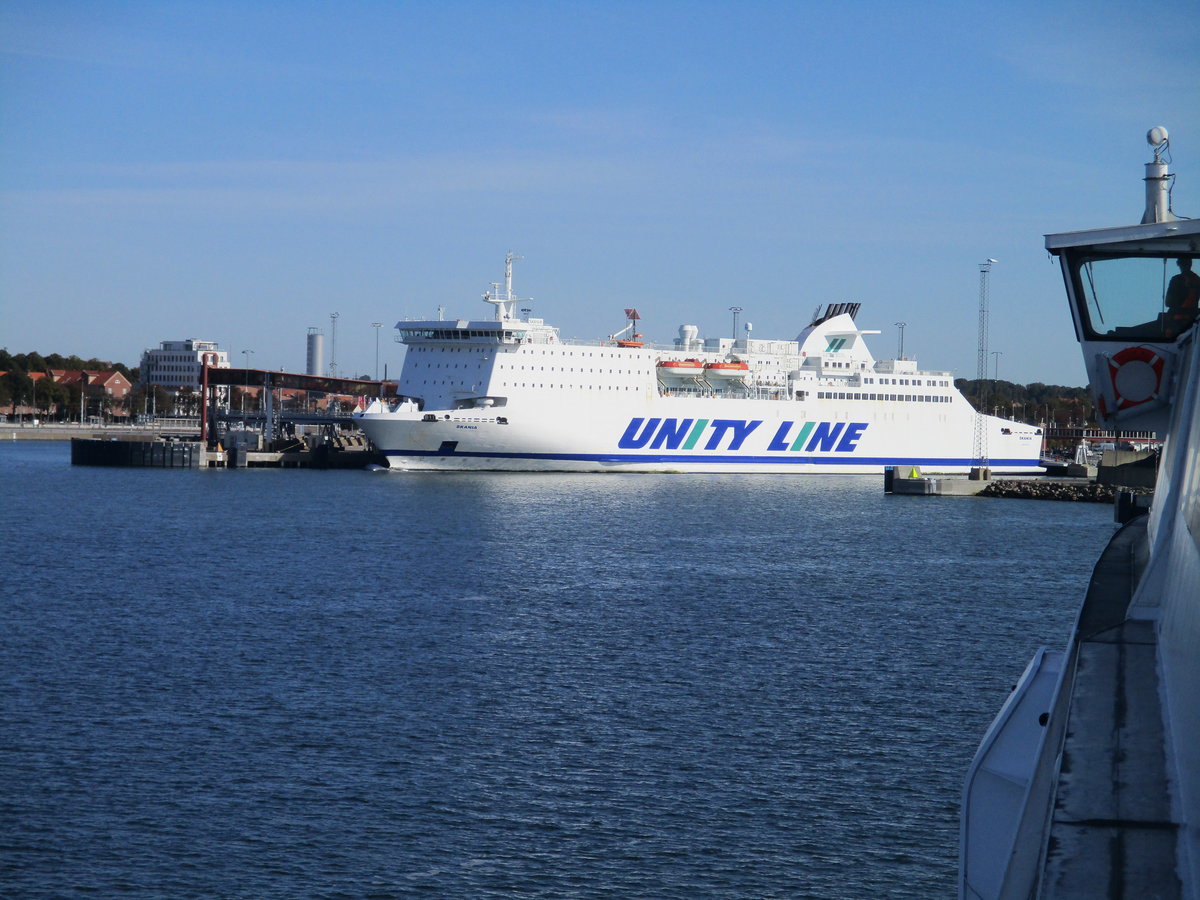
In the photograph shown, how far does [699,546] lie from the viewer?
73.7 ft

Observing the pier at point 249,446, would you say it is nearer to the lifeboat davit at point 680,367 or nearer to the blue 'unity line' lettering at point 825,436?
the lifeboat davit at point 680,367

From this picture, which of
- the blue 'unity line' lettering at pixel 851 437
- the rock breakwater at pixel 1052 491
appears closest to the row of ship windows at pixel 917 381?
the blue 'unity line' lettering at pixel 851 437

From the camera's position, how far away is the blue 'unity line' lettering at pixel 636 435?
131ft

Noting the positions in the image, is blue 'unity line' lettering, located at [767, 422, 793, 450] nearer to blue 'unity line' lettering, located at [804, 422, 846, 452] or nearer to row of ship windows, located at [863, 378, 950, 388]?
blue 'unity line' lettering, located at [804, 422, 846, 452]

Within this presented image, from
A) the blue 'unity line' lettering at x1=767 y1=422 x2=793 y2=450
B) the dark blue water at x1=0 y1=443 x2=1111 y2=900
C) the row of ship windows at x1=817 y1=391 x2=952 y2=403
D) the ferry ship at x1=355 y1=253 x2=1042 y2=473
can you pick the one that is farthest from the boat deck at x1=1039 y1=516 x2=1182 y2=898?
the row of ship windows at x1=817 y1=391 x2=952 y2=403

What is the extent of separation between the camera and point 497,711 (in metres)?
10.0

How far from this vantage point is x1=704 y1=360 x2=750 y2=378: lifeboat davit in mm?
42844

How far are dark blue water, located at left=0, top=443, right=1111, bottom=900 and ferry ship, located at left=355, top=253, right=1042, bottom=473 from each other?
1562 cm

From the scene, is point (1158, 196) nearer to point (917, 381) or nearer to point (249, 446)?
point (917, 381)

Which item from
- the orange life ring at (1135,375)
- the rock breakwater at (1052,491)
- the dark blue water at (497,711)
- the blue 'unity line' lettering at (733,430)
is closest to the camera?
the orange life ring at (1135,375)

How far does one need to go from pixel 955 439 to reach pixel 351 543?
29.8 m

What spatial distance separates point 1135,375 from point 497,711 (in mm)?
5743

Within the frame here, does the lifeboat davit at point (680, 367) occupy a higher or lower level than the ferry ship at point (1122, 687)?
higher

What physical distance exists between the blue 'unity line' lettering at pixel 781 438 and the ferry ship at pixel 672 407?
0.05m
